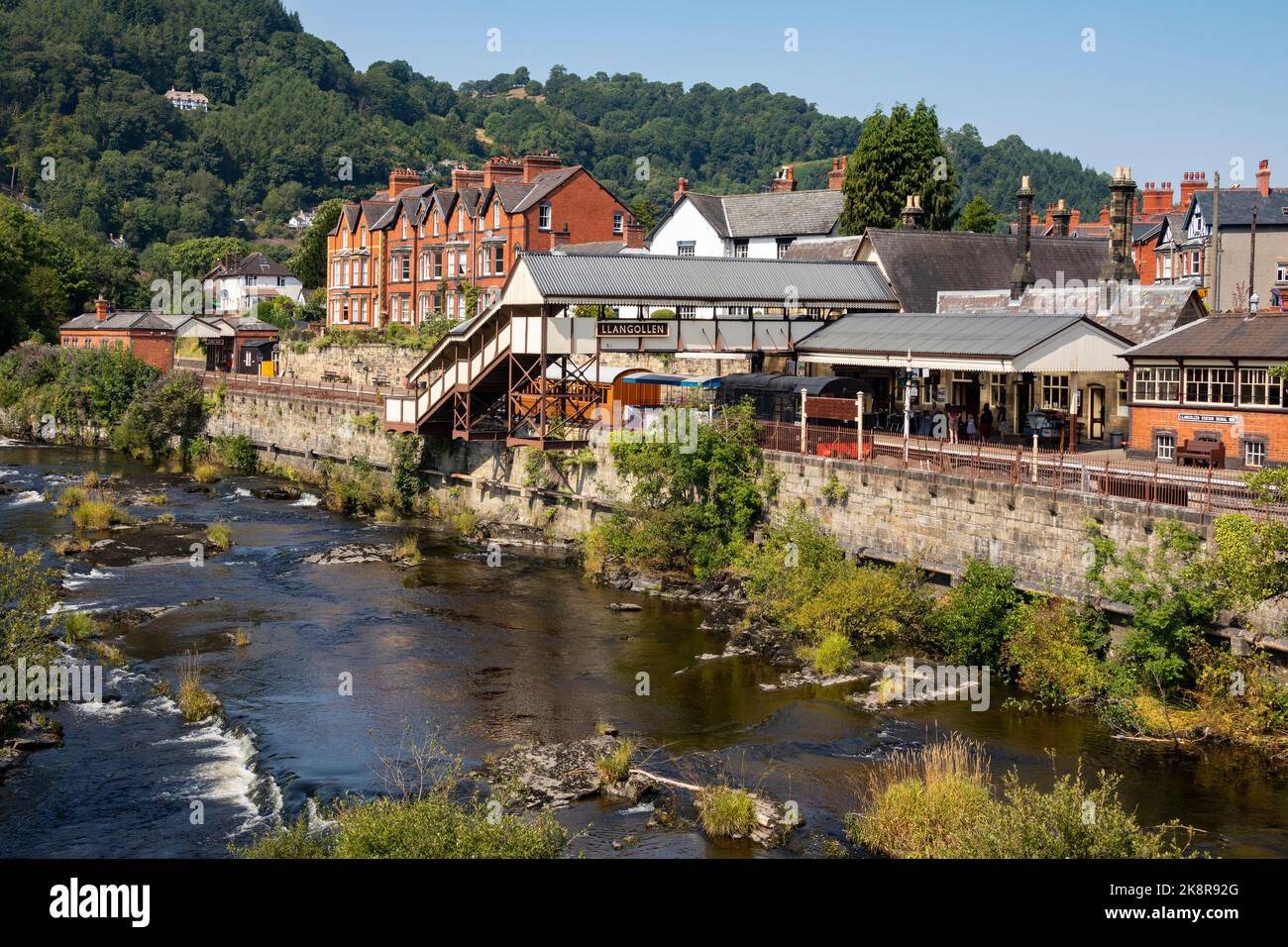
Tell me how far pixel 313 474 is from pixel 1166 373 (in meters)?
34.6

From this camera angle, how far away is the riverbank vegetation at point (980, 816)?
15.1 m

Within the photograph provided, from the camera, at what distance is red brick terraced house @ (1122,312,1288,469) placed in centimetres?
2947

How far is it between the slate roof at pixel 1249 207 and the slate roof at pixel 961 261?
14.8 meters

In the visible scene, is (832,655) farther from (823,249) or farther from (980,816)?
(823,249)

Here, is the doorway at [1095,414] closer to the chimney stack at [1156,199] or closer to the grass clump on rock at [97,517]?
the grass clump on rock at [97,517]

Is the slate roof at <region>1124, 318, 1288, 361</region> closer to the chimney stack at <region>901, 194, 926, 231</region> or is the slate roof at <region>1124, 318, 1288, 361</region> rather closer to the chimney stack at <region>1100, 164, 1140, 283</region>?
the chimney stack at <region>1100, 164, 1140, 283</region>

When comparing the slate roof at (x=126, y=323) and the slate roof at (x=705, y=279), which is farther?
the slate roof at (x=126, y=323)

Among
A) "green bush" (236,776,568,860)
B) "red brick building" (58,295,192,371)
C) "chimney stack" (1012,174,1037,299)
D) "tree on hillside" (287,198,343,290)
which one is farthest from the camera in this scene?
"tree on hillside" (287,198,343,290)

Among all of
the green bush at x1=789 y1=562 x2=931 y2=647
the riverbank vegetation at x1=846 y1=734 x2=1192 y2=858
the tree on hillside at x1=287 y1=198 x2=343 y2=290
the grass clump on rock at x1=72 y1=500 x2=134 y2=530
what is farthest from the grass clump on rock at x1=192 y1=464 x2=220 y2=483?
the tree on hillside at x1=287 y1=198 x2=343 y2=290

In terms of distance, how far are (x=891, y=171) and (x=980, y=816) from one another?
48531mm

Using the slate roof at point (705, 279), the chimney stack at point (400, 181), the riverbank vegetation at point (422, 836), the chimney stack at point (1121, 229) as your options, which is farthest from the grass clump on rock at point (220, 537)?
the chimney stack at point (400, 181)

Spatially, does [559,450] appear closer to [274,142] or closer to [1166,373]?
[1166,373]

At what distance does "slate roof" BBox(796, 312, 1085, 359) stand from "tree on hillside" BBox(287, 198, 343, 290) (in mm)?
68221

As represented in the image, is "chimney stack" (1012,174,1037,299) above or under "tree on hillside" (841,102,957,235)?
under
